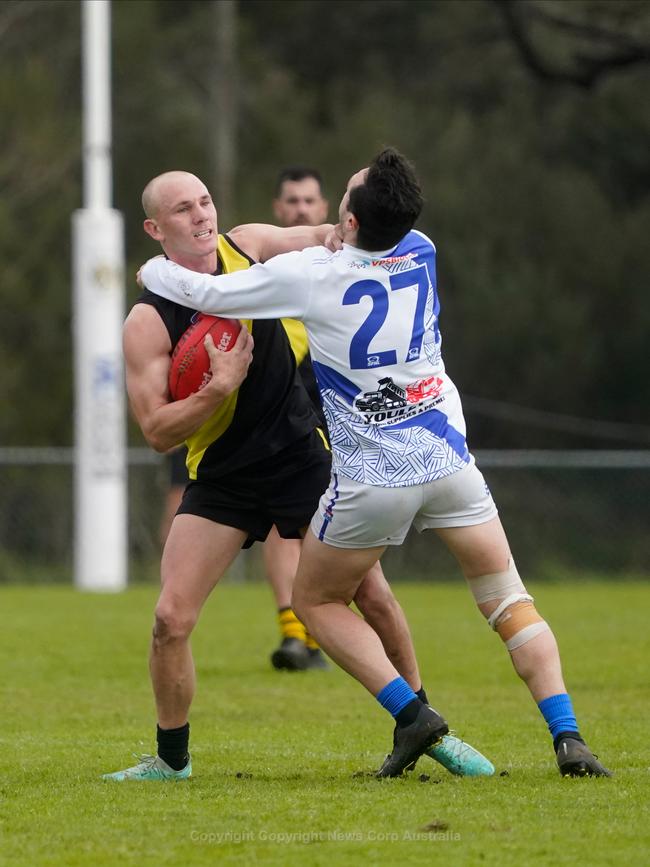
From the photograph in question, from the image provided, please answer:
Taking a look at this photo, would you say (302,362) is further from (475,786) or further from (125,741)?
(475,786)

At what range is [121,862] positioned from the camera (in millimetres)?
4215

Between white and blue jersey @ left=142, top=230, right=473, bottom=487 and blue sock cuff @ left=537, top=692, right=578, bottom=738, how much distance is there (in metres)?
0.82

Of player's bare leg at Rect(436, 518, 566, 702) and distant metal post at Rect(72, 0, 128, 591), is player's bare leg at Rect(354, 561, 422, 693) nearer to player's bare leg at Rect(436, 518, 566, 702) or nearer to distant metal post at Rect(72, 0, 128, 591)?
player's bare leg at Rect(436, 518, 566, 702)

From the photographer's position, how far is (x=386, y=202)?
16.5 ft

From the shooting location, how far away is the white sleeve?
5137 mm

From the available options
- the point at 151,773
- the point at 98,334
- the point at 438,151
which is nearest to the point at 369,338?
the point at 151,773

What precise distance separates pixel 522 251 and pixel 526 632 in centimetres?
1980

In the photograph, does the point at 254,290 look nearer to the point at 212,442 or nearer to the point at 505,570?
the point at 212,442

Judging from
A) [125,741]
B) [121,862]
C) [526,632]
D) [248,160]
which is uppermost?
[248,160]

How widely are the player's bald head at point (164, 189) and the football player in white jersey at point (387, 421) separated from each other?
264mm

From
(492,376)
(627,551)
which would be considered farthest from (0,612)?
(492,376)

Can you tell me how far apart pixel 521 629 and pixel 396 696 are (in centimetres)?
47

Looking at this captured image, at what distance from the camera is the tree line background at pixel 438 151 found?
2281cm

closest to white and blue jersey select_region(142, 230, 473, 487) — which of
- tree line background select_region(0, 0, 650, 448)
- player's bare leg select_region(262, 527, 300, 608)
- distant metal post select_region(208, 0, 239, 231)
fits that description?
player's bare leg select_region(262, 527, 300, 608)
